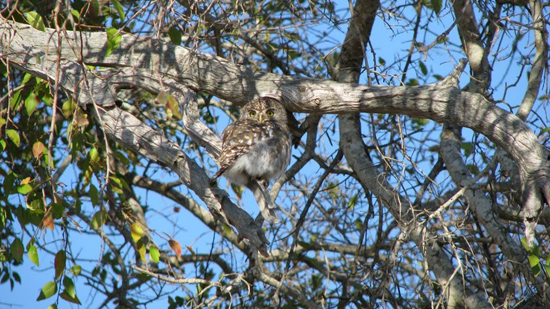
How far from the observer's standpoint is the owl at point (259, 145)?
328cm

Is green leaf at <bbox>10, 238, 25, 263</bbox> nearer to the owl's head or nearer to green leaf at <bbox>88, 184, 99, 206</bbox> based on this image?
green leaf at <bbox>88, 184, 99, 206</bbox>

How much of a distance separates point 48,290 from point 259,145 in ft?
4.57

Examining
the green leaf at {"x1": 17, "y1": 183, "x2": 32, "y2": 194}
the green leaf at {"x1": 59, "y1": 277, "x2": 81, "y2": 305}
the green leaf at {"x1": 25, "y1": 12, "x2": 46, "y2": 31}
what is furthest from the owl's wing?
the green leaf at {"x1": 25, "y1": 12, "x2": 46, "y2": 31}

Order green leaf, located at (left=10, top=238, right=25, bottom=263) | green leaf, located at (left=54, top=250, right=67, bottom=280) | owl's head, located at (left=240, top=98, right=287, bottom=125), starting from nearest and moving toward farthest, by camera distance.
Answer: green leaf, located at (left=54, top=250, right=67, bottom=280) → green leaf, located at (left=10, top=238, right=25, bottom=263) → owl's head, located at (left=240, top=98, right=287, bottom=125)

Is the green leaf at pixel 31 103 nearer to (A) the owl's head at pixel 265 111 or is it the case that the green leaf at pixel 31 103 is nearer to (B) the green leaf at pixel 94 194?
(B) the green leaf at pixel 94 194

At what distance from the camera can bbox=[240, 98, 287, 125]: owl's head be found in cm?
328

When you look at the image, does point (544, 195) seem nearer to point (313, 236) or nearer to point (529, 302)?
point (529, 302)

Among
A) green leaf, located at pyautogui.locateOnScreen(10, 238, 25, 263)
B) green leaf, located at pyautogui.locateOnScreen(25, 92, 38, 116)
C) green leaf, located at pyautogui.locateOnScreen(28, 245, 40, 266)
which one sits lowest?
green leaf, located at pyautogui.locateOnScreen(28, 245, 40, 266)

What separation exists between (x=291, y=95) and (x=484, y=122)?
37.8 inches

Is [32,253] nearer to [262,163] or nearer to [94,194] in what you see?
[94,194]

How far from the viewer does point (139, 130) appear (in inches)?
113

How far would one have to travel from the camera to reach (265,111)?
11.3ft

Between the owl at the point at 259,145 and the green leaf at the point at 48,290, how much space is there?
1.05 meters

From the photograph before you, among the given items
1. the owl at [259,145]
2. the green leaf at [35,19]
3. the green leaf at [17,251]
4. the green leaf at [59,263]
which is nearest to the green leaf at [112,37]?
the green leaf at [35,19]
